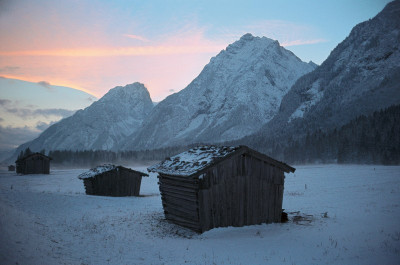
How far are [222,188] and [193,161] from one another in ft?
7.60

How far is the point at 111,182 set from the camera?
97.7 ft

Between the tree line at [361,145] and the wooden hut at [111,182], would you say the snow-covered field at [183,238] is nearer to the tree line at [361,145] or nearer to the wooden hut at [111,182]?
the wooden hut at [111,182]

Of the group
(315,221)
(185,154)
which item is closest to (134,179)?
(185,154)

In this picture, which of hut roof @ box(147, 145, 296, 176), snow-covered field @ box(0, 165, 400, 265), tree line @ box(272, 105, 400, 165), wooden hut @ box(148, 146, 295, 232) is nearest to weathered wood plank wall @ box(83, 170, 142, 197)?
snow-covered field @ box(0, 165, 400, 265)

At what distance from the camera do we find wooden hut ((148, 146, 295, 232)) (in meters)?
14.9

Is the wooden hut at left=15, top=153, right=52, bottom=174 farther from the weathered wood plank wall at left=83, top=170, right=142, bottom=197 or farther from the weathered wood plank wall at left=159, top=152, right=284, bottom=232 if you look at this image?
the weathered wood plank wall at left=159, top=152, right=284, bottom=232

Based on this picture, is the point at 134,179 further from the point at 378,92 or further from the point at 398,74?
the point at 398,74

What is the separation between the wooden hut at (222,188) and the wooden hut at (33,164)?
47462mm

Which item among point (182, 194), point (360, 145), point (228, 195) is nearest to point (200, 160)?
point (182, 194)

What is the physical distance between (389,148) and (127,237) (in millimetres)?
77779

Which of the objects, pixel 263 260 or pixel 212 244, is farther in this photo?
pixel 212 244

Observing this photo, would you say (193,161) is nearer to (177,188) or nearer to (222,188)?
(177,188)

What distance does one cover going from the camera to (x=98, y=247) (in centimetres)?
1185

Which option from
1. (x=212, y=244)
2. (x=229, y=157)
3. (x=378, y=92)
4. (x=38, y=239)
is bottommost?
(x=212, y=244)
